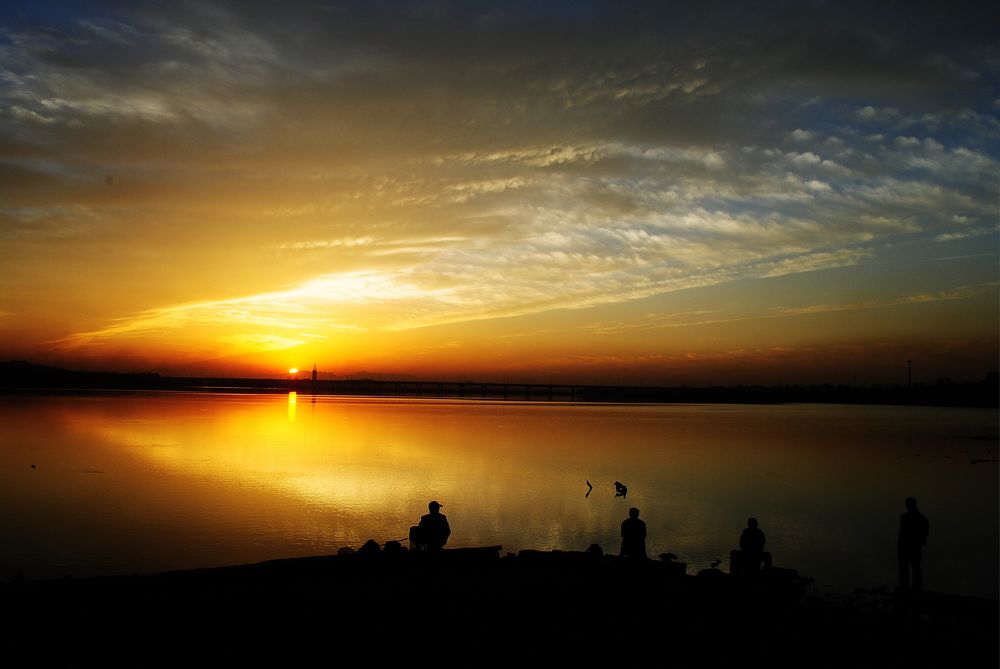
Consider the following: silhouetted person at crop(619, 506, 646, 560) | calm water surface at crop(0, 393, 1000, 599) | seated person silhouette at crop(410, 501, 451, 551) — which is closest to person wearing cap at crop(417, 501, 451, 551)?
seated person silhouette at crop(410, 501, 451, 551)

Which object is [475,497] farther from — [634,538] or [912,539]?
[912,539]

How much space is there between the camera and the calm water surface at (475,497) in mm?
24844

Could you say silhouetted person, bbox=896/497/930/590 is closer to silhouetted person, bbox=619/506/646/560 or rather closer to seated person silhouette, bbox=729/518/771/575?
seated person silhouette, bbox=729/518/771/575

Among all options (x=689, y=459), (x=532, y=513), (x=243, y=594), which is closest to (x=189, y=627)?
(x=243, y=594)

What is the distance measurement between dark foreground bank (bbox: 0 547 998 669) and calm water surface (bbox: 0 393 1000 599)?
23.8ft

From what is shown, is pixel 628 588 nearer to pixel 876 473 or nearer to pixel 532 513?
pixel 532 513

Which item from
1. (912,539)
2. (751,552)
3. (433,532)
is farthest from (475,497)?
(912,539)

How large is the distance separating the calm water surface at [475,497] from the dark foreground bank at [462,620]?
7.25 meters

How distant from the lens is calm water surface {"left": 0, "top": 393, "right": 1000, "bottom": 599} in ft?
81.5

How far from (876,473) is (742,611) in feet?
138

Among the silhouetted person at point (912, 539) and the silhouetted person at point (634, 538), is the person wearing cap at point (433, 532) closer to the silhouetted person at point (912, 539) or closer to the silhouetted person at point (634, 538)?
the silhouetted person at point (634, 538)

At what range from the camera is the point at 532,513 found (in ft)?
105

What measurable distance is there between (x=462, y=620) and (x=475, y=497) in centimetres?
2328

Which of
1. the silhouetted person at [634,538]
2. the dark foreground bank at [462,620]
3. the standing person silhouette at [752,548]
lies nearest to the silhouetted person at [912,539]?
the dark foreground bank at [462,620]
